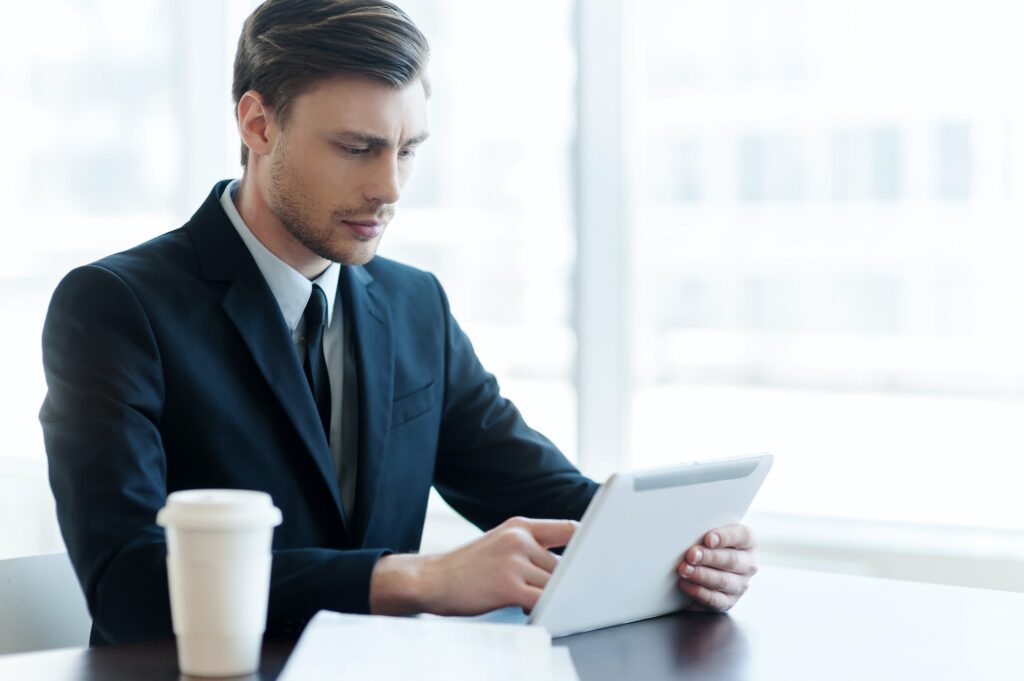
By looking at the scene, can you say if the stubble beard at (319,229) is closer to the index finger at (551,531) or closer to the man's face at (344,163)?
the man's face at (344,163)

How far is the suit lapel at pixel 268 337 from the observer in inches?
60.6

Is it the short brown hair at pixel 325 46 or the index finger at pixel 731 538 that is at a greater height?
the short brown hair at pixel 325 46

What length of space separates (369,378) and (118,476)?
0.45 m

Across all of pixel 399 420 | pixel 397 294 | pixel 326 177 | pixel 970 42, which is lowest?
pixel 399 420

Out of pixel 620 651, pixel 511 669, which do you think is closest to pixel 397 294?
pixel 620 651

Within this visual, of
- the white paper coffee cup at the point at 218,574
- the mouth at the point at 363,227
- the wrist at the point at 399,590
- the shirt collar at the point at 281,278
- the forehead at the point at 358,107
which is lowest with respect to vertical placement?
the wrist at the point at 399,590

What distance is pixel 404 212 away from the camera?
3.34 meters

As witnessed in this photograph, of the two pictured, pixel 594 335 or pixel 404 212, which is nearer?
pixel 594 335

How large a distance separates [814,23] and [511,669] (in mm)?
2190

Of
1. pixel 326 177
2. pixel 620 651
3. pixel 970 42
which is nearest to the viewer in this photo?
pixel 620 651

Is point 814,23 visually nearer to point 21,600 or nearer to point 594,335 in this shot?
point 594,335

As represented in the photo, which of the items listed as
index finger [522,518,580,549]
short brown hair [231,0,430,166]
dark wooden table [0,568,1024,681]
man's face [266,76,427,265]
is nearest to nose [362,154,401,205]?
man's face [266,76,427,265]

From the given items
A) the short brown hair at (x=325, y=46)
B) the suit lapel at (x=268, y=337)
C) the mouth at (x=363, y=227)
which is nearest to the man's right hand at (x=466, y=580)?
the suit lapel at (x=268, y=337)

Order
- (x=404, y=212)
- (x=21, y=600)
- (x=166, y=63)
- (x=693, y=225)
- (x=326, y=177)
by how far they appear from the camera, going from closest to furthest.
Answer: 1. (x=21, y=600)
2. (x=326, y=177)
3. (x=693, y=225)
4. (x=404, y=212)
5. (x=166, y=63)
